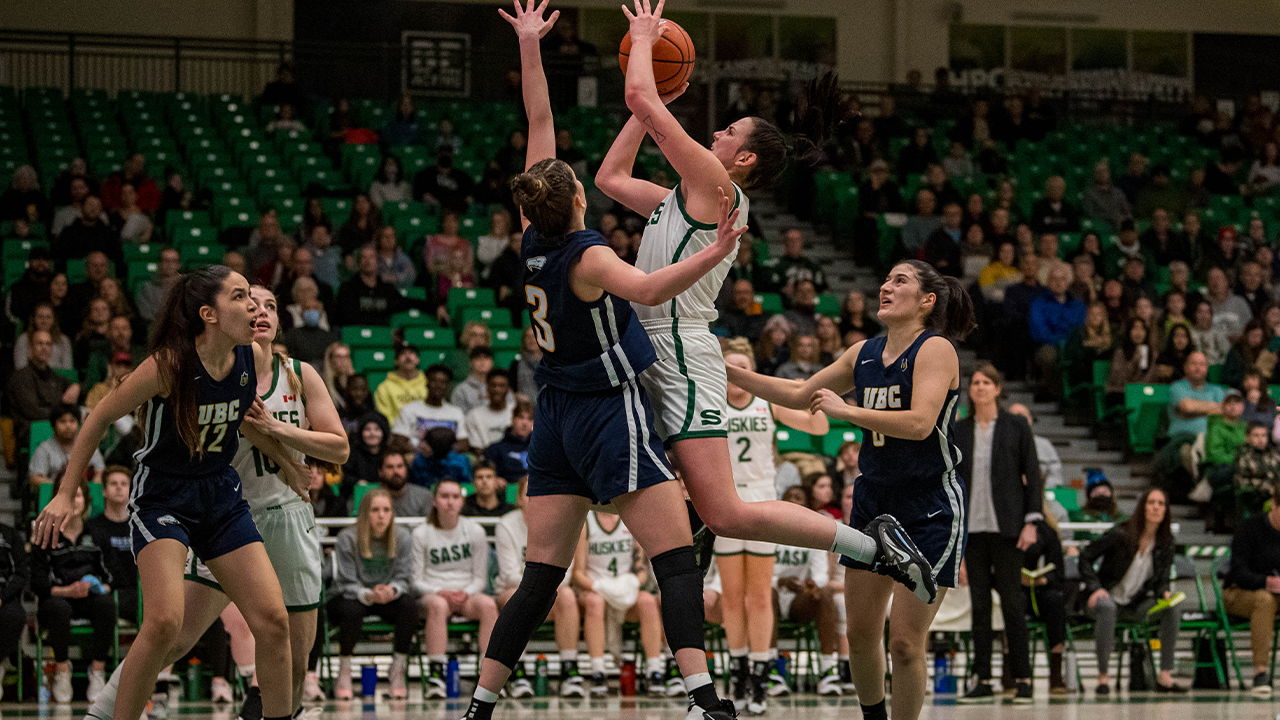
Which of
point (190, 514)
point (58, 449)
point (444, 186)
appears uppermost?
point (444, 186)

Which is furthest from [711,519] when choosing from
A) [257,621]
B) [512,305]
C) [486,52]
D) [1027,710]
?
[486,52]

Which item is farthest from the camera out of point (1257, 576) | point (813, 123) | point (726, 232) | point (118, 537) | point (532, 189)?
point (1257, 576)

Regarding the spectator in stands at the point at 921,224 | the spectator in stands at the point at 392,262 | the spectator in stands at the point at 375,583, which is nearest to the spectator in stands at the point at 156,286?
the spectator in stands at the point at 392,262

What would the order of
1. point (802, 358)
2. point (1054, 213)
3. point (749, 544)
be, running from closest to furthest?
point (749, 544) → point (802, 358) → point (1054, 213)

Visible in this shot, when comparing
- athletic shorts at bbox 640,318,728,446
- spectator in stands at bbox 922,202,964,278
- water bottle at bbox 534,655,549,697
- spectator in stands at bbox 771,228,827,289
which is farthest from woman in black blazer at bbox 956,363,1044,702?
spectator in stands at bbox 922,202,964,278

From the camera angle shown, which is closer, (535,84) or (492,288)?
(535,84)

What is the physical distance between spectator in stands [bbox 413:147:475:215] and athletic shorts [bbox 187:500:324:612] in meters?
9.72

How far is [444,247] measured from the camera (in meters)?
14.2

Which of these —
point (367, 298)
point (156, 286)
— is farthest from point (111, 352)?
point (367, 298)

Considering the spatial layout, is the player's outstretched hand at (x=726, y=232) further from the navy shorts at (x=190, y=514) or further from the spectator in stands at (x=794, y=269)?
the spectator in stands at (x=794, y=269)

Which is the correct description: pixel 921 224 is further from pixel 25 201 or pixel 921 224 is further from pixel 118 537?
pixel 118 537

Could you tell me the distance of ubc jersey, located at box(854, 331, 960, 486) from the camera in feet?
18.0

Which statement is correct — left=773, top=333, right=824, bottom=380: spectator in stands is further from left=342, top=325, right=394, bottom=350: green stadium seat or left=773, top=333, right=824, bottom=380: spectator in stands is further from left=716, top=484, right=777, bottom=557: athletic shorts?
left=716, top=484, right=777, bottom=557: athletic shorts

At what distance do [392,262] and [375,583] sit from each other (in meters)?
4.72
